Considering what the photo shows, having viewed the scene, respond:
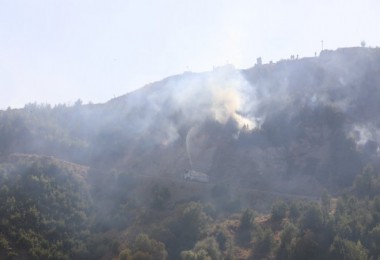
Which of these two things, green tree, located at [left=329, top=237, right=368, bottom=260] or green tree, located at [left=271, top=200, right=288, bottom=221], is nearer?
green tree, located at [left=329, top=237, right=368, bottom=260]

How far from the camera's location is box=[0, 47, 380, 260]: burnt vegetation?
126 ft

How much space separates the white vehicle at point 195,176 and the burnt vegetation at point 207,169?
1.81 metres

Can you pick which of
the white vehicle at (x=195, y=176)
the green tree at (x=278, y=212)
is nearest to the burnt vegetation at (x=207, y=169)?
the green tree at (x=278, y=212)

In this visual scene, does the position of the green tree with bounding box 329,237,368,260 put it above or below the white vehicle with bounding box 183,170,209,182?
below

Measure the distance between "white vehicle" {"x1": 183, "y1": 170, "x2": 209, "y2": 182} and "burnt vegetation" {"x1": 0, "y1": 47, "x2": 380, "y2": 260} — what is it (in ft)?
5.95

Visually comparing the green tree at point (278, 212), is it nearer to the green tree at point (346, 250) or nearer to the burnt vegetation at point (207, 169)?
the burnt vegetation at point (207, 169)

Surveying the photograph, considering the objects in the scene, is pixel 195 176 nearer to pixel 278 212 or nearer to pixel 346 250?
pixel 278 212

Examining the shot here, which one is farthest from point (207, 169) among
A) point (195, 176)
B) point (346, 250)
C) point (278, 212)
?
point (346, 250)

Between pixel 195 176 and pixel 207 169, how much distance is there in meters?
4.49

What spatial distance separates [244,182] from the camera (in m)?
56.8

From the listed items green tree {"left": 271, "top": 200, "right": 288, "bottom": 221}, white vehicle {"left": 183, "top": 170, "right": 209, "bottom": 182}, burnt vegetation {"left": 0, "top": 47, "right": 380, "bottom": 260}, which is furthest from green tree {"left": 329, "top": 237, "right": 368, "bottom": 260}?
white vehicle {"left": 183, "top": 170, "right": 209, "bottom": 182}

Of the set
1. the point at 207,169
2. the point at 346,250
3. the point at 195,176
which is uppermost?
the point at 207,169

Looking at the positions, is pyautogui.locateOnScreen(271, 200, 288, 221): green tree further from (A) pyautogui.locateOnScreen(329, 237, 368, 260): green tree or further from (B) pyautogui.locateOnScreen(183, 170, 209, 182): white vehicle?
(B) pyautogui.locateOnScreen(183, 170, 209, 182): white vehicle

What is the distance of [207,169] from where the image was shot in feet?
198
